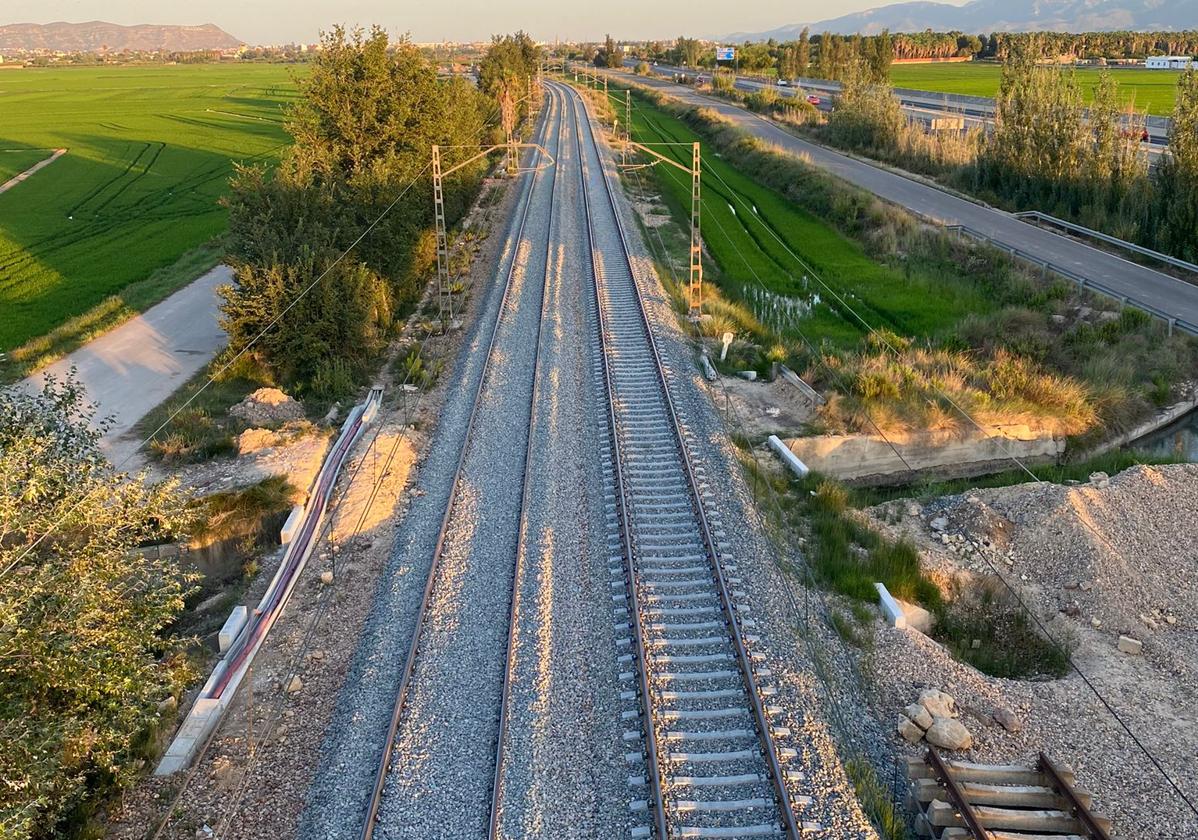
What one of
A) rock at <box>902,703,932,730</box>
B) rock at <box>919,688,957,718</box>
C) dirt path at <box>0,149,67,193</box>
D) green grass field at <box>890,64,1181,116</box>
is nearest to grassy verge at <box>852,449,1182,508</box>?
rock at <box>919,688,957,718</box>

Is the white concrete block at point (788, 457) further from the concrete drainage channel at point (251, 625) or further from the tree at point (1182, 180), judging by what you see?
the tree at point (1182, 180)

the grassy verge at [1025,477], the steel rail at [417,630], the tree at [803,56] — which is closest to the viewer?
the steel rail at [417,630]

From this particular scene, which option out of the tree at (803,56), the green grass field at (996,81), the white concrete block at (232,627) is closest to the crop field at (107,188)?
the white concrete block at (232,627)

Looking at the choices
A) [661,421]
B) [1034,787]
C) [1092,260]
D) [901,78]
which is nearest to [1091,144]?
[1092,260]

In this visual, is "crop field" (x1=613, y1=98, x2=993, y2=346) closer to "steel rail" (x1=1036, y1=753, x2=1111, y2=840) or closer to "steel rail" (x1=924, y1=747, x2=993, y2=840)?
"steel rail" (x1=1036, y1=753, x2=1111, y2=840)

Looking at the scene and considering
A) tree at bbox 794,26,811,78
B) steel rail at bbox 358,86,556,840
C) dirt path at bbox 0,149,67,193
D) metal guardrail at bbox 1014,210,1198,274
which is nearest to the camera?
steel rail at bbox 358,86,556,840

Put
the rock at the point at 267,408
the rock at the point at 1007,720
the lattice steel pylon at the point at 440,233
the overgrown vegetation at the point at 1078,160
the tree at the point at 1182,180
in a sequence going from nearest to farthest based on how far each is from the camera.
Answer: the rock at the point at 1007,720 < the rock at the point at 267,408 < the lattice steel pylon at the point at 440,233 < the tree at the point at 1182,180 < the overgrown vegetation at the point at 1078,160

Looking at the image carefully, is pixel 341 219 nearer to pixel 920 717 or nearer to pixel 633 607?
pixel 633 607
